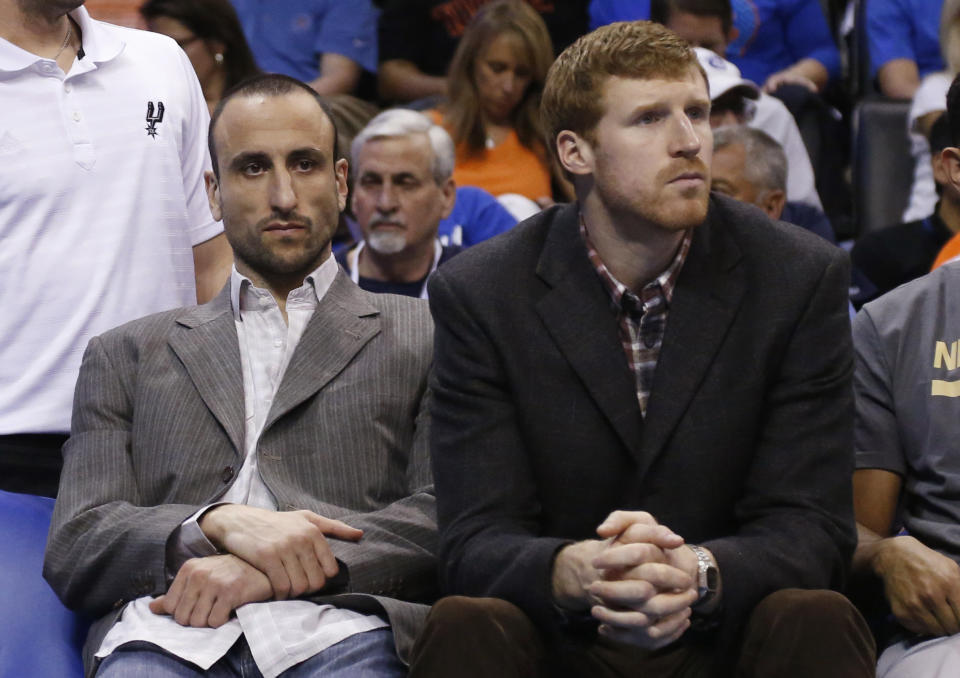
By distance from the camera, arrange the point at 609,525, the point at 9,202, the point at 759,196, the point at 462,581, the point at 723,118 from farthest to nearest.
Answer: the point at 723,118
the point at 759,196
the point at 9,202
the point at 462,581
the point at 609,525

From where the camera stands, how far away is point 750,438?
2.38 metres

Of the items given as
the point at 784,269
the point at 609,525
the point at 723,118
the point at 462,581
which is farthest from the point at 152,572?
the point at 723,118

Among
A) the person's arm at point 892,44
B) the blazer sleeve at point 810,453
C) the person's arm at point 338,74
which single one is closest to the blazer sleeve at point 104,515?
the blazer sleeve at point 810,453

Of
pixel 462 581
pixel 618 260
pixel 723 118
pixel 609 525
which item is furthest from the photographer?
pixel 723 118

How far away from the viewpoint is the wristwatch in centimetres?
219

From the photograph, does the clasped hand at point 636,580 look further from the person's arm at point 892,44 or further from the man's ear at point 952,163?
the person's arm at point 892,44

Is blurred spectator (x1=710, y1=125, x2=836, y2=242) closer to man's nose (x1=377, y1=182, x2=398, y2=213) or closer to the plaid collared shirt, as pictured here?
man's nose (x1=377, y1=182, x2=398, y2=213)

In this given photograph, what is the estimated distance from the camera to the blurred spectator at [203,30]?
460 centimetres

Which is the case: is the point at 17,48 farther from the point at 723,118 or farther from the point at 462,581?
the point at 723,118

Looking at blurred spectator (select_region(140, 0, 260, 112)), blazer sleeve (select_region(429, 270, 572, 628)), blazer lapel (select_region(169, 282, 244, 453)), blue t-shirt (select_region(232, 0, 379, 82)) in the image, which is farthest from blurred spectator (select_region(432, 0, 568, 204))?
blazer sleeve (select_region(429, 270, 572, 628))

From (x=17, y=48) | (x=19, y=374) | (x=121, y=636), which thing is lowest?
(x=121, y=636)

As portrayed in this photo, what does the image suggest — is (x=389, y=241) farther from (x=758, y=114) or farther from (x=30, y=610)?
(x=30, y=610)

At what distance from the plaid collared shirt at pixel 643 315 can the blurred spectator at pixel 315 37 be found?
3365mm

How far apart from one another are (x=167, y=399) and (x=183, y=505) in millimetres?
222
